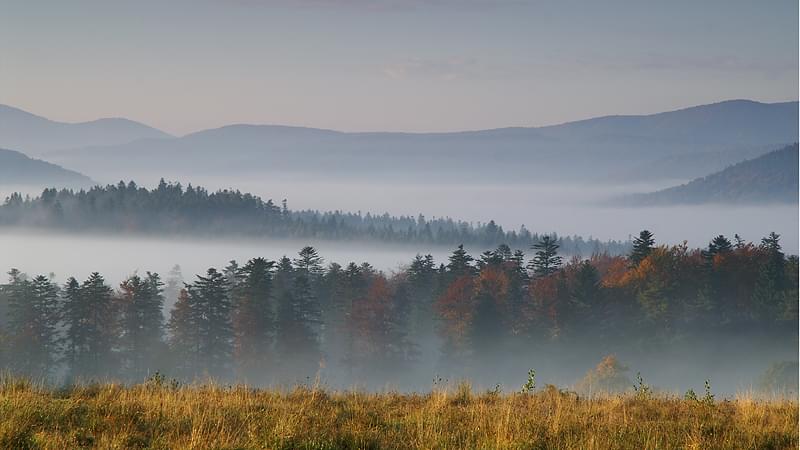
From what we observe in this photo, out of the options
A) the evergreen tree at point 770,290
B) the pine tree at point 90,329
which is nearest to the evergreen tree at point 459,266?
the evergreen tree at point 770,290

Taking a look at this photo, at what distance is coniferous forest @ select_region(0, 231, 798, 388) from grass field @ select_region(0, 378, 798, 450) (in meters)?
95.0

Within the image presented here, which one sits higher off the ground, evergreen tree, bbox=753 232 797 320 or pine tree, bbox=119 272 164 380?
evergreen tree, bbox=753 232 797 320

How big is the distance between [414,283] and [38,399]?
127 metres

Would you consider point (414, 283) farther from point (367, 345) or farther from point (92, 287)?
point (92, 287)

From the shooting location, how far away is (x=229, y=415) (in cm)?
1327

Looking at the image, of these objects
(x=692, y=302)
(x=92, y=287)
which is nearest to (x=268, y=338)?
(x=92, y=287)

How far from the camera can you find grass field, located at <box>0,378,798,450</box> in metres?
11.5

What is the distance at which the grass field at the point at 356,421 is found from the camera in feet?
37.7

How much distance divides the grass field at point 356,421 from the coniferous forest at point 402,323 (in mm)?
95005

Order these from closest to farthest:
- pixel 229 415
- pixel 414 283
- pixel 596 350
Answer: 1. pixel 229 415
2. pixel 596 350
3. pixel 414 283

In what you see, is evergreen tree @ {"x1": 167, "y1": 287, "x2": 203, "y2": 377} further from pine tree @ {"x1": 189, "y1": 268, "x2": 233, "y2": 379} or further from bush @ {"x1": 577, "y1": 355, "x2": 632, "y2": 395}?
bush @ {"x1": 577, "y1": 355, "x2": 632, "y2": 395}

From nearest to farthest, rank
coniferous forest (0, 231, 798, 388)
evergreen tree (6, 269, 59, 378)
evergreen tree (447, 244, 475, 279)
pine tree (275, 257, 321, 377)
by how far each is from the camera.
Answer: evergreen tree (6, 269, 59, 378), coniferous forest (0, 231, 798, 388), pine tree (275, 257, 321, 377), evergreen tree (447, 244, 475, 279)

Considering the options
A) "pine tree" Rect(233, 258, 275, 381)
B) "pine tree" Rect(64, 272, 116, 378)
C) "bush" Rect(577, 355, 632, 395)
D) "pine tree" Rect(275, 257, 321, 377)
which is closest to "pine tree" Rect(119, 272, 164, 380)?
"pine tree" Rect(64, 272, 116, 378)

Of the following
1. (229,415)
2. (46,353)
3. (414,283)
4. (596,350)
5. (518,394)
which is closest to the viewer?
(229,415)
